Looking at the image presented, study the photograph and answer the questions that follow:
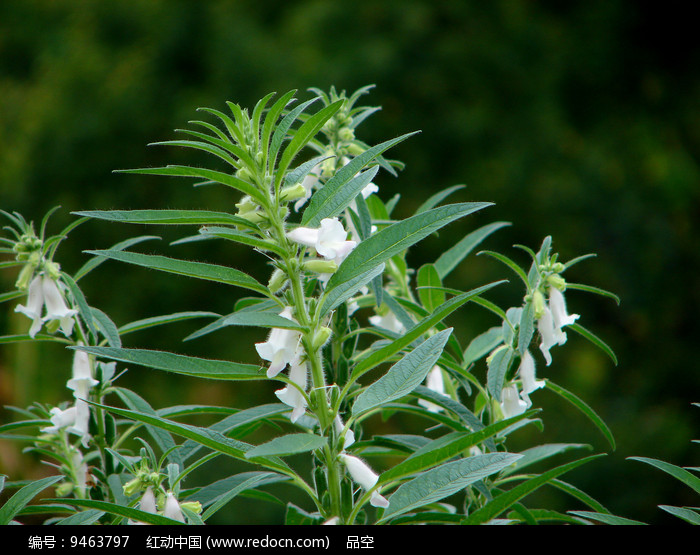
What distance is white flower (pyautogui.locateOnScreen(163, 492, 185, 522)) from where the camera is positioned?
0.96 metres

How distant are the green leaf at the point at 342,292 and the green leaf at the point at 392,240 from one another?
0.03 m

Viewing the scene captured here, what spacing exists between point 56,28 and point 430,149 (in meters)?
3.13

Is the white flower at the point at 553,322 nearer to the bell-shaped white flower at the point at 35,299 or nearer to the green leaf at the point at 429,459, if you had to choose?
the green leaf at the point at 429,459

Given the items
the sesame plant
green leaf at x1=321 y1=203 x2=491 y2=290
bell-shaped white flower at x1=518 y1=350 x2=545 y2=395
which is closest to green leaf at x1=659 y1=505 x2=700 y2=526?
the sesame plant

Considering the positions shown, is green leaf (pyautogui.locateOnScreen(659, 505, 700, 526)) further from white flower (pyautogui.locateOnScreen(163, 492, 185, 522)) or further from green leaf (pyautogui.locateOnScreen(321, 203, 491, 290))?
white flower (pyautogui.locateOnScreen(163, 492, 185, 522))

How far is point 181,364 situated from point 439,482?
341 millimetres

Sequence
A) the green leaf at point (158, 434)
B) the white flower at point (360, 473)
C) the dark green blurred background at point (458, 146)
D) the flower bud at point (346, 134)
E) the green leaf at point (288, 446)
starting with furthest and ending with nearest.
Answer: the dark green blurred background at point (458, 146) → the flower bud at point (346, 134) → the green leaf at point (158, 434) → the white flower at point (360, 473) → the green leaf at point (288, 446)

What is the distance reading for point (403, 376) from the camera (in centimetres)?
91

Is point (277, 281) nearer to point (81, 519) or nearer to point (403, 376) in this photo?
point (403, 376)

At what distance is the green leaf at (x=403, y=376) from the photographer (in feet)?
2.94

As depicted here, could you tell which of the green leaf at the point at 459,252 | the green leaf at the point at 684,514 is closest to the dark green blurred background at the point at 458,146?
the green leaf at the point at 459,252

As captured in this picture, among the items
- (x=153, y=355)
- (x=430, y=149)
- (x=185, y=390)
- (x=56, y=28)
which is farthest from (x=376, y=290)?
(x=56, y=28)

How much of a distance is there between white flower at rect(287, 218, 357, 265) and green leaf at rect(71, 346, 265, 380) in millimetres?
168
